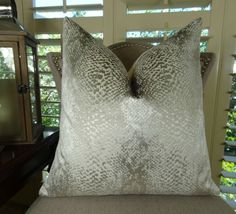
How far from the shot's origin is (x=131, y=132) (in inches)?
20.1

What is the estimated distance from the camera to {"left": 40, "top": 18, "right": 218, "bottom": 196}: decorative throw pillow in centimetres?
51

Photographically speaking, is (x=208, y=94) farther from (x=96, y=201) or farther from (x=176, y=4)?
(x=96, y=201)

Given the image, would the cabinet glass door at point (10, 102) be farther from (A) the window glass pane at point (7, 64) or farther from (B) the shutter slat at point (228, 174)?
(B) the shutter slat at point (228, 174)

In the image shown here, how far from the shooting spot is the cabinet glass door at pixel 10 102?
68cm

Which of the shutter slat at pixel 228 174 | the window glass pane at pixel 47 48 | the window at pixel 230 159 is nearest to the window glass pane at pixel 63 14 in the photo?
the window glass pane at pixel 47 48

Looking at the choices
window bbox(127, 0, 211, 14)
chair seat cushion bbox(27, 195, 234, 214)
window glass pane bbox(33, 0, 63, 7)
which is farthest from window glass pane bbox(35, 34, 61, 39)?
chair seat cushion bbox(27, 195, 234, 214)

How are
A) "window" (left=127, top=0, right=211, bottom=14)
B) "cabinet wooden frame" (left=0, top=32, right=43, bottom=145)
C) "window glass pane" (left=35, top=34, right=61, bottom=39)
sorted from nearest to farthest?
"cabinet wooden frame" (left=0, top=32, right=43, bottom=145), "window" (left=127, top=0, right=211, bottom=14), "window glass pane" (left=35, top=34, right=61, bottom=39)

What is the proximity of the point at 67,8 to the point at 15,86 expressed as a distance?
0.51 meters

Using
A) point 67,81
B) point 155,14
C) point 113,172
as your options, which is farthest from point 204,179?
point 155,14

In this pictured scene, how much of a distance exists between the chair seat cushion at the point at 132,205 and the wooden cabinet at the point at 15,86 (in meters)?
0.28

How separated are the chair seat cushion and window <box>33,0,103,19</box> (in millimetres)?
823

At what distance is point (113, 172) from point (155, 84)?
0.84ft

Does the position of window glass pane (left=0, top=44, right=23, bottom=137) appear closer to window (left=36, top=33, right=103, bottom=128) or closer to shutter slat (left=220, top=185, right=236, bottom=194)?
window (left=36, top=33, right=103, bottom=128)

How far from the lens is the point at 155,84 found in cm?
52
